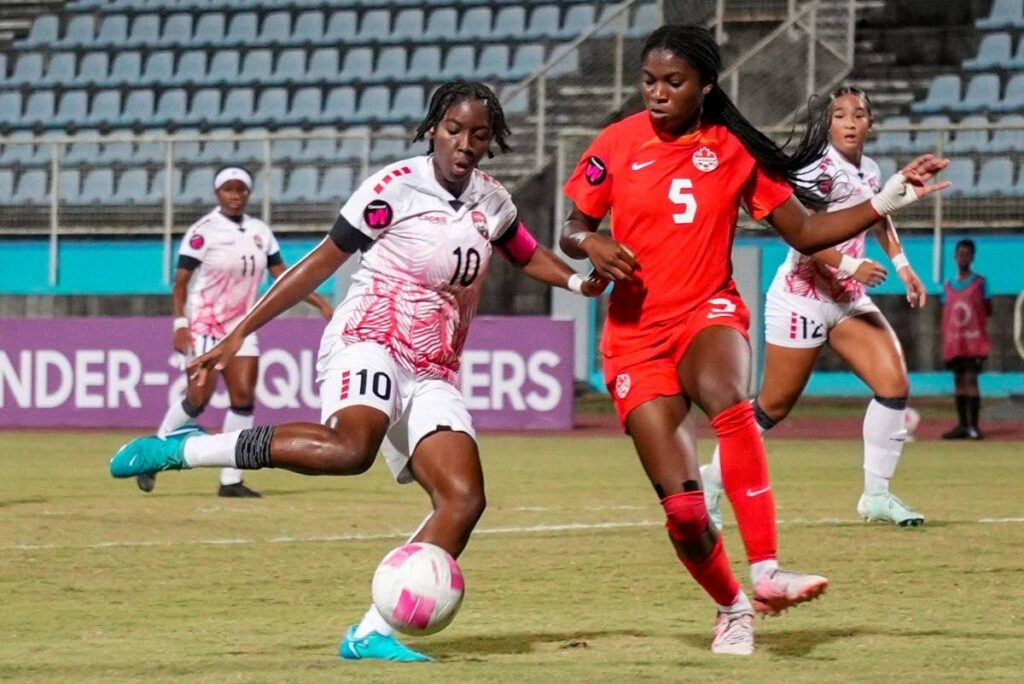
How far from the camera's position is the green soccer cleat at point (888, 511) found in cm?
1128

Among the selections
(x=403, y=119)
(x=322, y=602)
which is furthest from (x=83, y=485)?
(x=403, y=119)

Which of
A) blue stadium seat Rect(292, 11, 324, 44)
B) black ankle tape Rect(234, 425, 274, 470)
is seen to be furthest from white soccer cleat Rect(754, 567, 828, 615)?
blue stadium seat Rect(292, 11, 324, 44)

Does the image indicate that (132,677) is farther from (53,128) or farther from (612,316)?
(53,128)

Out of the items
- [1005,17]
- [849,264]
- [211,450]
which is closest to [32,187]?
[1005,17]

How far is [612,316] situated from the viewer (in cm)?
706

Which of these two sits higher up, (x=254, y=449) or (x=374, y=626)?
(x=254, y=449)

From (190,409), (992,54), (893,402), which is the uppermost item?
(992,54)

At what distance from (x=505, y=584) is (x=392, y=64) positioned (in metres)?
21.0

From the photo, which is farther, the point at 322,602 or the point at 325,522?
the point at 325,522

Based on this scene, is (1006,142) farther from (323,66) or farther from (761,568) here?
(761,568)

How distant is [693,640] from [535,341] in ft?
47.1

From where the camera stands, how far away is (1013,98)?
25.0m

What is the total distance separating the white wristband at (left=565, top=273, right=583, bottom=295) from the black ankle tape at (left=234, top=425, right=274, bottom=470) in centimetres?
125

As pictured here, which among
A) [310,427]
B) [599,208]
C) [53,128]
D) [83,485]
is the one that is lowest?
[83,485]
